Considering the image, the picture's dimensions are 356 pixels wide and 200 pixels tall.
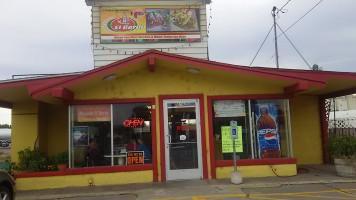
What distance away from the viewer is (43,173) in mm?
8656

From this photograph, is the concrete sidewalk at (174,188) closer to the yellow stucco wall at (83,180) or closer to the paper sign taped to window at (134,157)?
the yellow stucco wall at (83,180)

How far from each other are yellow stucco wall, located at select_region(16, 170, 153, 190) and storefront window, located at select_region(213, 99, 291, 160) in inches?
87.9

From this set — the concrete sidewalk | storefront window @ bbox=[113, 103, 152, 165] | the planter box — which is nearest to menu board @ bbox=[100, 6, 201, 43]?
storefront window @ bbox=[113, 103, 152, 165]

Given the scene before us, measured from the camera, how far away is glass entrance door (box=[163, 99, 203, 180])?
9.09 metres

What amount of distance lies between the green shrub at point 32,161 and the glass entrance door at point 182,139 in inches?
139

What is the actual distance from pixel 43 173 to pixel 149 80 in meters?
3.79

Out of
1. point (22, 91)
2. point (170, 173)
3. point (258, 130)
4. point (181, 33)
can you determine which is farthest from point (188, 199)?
point (181, 33)

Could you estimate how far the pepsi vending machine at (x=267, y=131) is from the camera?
945 centimetres

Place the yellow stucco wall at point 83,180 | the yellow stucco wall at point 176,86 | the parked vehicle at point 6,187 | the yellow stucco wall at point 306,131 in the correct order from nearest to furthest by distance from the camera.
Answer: the parked vehicle at point 6,187, the yellow stucco wall at point 83,180, the yellow stucco wall at point 176,86, the yellow stucco wall at point 306,131

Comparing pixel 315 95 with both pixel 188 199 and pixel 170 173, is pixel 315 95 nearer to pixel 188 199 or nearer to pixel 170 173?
pixel 170 173

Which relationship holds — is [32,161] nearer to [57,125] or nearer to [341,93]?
[57,125]

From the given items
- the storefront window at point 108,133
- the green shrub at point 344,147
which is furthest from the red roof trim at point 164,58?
the green shrub at point 344,147

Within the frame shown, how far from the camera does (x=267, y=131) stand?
959 cm

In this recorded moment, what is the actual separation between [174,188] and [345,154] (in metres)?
4.79
